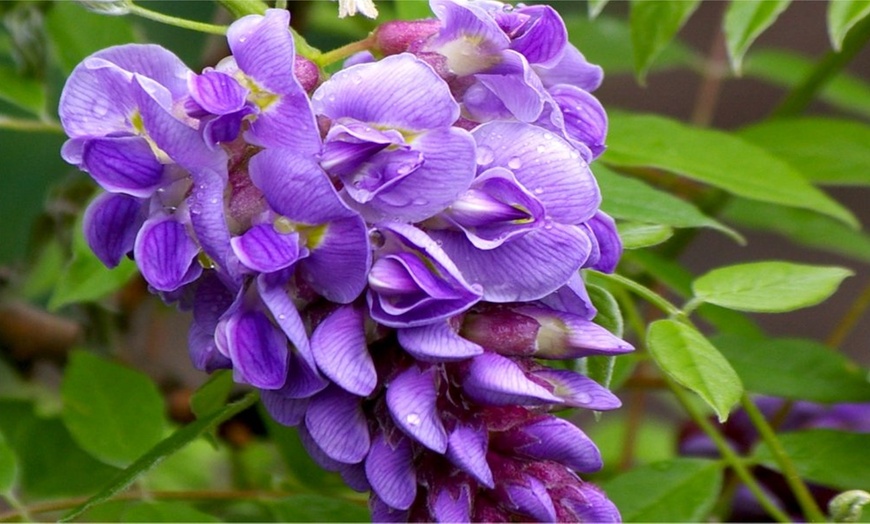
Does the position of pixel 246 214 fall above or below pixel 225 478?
above

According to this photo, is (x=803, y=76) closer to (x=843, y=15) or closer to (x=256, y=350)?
(x=843, y=15)

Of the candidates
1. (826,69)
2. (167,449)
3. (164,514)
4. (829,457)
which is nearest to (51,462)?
(164,514)

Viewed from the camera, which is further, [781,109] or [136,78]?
[781,109]

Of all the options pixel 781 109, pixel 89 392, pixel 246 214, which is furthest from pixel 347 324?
pixel 781 109

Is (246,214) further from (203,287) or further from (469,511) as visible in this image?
(469,511)

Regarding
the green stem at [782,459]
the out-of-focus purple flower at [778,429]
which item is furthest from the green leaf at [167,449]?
the out-of-focus purple flower at [778,429]
